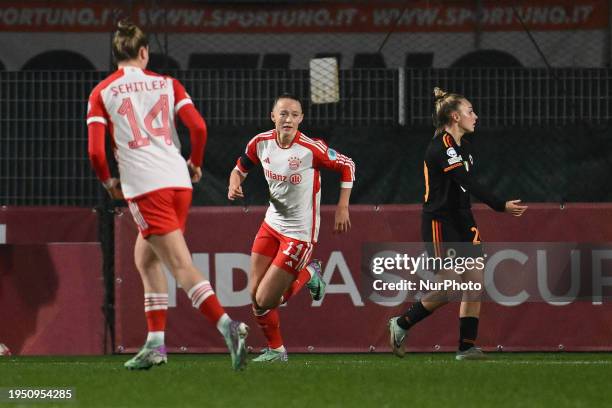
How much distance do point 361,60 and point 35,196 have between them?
6364mm

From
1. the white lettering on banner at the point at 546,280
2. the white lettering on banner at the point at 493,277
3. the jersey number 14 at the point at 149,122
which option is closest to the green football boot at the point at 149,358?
the jersey number 14 at the point at 149,122

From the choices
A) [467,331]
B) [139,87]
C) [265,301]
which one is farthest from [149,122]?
[467,331]

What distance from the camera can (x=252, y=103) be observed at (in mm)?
12109

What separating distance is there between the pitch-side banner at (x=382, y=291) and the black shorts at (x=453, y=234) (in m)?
1.59

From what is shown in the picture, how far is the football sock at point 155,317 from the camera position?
8033 millimetres

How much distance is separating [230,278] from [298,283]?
4.89 feet

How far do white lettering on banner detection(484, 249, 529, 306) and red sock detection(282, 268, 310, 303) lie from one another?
6.20ft

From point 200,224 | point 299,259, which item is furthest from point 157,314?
point 200,224

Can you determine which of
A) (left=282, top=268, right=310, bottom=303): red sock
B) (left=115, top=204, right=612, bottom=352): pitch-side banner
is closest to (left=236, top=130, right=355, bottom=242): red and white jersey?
(left=282, top=268, right=310, bottom=303): red sock

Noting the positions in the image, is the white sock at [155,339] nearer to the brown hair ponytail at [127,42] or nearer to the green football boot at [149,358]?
the green football boot at [149,358]

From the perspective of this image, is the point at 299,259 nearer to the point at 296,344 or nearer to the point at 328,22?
the point at 296,344

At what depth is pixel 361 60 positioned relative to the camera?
685 inches

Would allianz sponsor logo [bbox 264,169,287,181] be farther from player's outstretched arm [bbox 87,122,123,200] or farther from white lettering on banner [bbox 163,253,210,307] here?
player's outstretched arm [bbox 87,122,123,200]

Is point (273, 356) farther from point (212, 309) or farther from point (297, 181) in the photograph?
point (212, 309)
